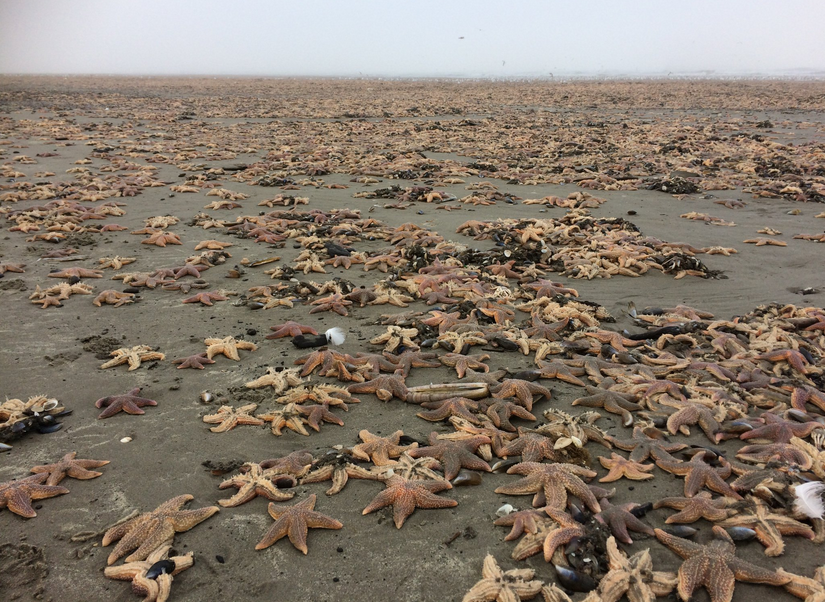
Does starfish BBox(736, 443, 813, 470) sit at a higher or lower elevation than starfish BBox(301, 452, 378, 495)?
higher

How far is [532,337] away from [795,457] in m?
3.02

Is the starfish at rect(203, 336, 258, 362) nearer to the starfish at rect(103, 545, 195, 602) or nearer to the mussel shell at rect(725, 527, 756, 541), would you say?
the starfish at rect(103, 545, 195, 602)

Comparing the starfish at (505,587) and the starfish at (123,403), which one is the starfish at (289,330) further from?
the starfish at (505,587)

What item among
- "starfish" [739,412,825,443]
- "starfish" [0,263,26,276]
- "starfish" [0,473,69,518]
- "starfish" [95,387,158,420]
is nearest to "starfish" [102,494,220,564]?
"starfish" [0,473,69,518]

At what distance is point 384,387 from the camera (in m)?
5.51

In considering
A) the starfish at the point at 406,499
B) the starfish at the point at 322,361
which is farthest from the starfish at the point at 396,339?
the starfish at the point at 406,499

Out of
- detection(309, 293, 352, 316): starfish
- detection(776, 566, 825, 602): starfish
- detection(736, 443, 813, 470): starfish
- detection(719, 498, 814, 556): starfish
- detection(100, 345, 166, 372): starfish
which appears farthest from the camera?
detection(309, 293, 352, 316): starfish

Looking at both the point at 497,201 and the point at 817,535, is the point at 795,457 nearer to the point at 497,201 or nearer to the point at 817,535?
the point at 817,535

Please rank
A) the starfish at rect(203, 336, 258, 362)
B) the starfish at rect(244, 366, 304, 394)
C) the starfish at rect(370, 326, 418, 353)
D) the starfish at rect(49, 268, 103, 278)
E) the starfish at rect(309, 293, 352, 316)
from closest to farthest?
the starfish at rect(244, 366, 304, 394)
the starfish at rect(203, 336, 258, 362)
the starfish at rect(370, 326, 418, 353)
the starfish at rect(309, 293, 352, 316)
the starfish at rect(49, 268, 103, 278)

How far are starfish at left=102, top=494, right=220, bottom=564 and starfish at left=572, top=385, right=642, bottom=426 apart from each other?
3610mm

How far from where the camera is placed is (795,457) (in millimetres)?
4121

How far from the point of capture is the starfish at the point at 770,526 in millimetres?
3463

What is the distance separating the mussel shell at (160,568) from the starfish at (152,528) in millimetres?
156

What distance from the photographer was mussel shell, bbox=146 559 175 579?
3.32 metres
